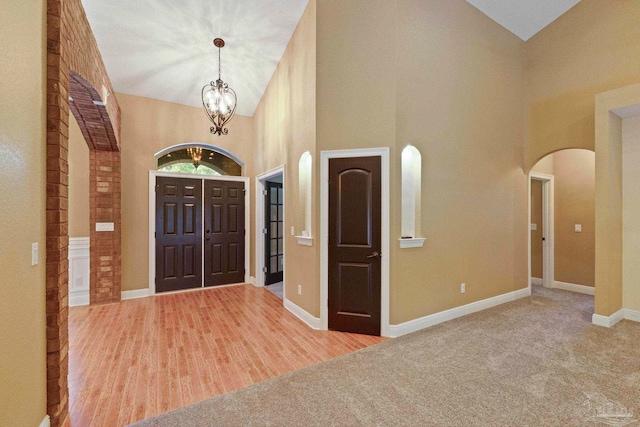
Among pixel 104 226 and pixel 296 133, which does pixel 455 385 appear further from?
pixel 104 226

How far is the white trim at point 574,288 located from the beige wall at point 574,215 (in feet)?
0.18

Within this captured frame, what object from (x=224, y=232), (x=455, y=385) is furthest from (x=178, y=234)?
(x=455, y=385)

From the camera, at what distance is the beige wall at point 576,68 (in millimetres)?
3930

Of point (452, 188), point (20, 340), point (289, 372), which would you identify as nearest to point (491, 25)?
point (452, 188)

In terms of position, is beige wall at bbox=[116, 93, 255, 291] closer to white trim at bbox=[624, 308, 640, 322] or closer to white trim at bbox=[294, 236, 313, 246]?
white trim at bbox=[294, 236, 313, 246]

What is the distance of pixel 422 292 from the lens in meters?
3.57

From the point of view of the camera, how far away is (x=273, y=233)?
584 centimetres

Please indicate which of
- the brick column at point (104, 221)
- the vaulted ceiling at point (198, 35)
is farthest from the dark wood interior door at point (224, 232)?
the vaulted ceiling at point (198, 35)

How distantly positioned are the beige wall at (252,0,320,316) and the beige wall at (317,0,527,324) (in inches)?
8.4

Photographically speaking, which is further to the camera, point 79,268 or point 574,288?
point 574,288

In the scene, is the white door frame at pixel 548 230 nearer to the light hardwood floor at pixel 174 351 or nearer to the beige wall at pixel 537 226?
the beige wall at pixel 537 226

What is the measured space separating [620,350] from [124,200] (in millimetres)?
6787

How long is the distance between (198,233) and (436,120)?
14.4ft

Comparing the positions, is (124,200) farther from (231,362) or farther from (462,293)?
(462,293)
